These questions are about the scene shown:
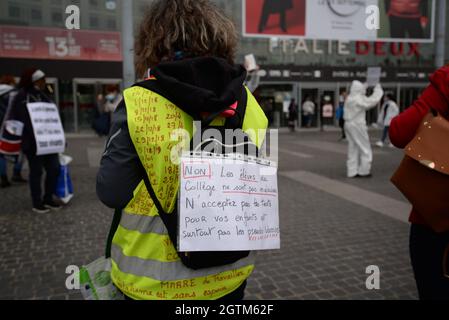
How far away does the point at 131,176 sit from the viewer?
61.1 inches

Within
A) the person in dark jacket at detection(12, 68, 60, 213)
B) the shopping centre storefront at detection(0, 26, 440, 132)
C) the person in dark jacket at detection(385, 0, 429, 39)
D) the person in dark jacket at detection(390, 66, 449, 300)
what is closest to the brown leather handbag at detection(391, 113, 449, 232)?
the person in dark jacket at detection(390, 66, 449, 300)

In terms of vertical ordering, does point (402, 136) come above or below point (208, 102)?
below

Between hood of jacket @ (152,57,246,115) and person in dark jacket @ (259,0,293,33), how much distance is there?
611cm

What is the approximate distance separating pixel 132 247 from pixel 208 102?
62cm

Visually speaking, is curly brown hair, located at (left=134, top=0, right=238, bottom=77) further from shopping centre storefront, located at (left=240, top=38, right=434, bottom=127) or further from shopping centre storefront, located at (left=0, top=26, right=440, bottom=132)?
shopping centre storefront, located at (left=240, top=38, right=434, bottom=127)

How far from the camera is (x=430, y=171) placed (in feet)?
5.93

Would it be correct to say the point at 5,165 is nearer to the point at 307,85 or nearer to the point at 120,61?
the point at 120,61

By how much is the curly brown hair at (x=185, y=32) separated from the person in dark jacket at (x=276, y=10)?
592cm

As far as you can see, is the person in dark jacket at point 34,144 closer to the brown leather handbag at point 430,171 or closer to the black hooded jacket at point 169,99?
the black hooded jacket at point 169,99

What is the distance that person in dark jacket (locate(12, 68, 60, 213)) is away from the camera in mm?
5527

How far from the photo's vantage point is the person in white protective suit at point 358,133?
8.72m

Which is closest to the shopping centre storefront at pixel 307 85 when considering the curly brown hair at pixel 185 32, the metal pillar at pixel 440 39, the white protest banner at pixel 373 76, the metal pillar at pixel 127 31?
the white protest banner at pixel 373 76
